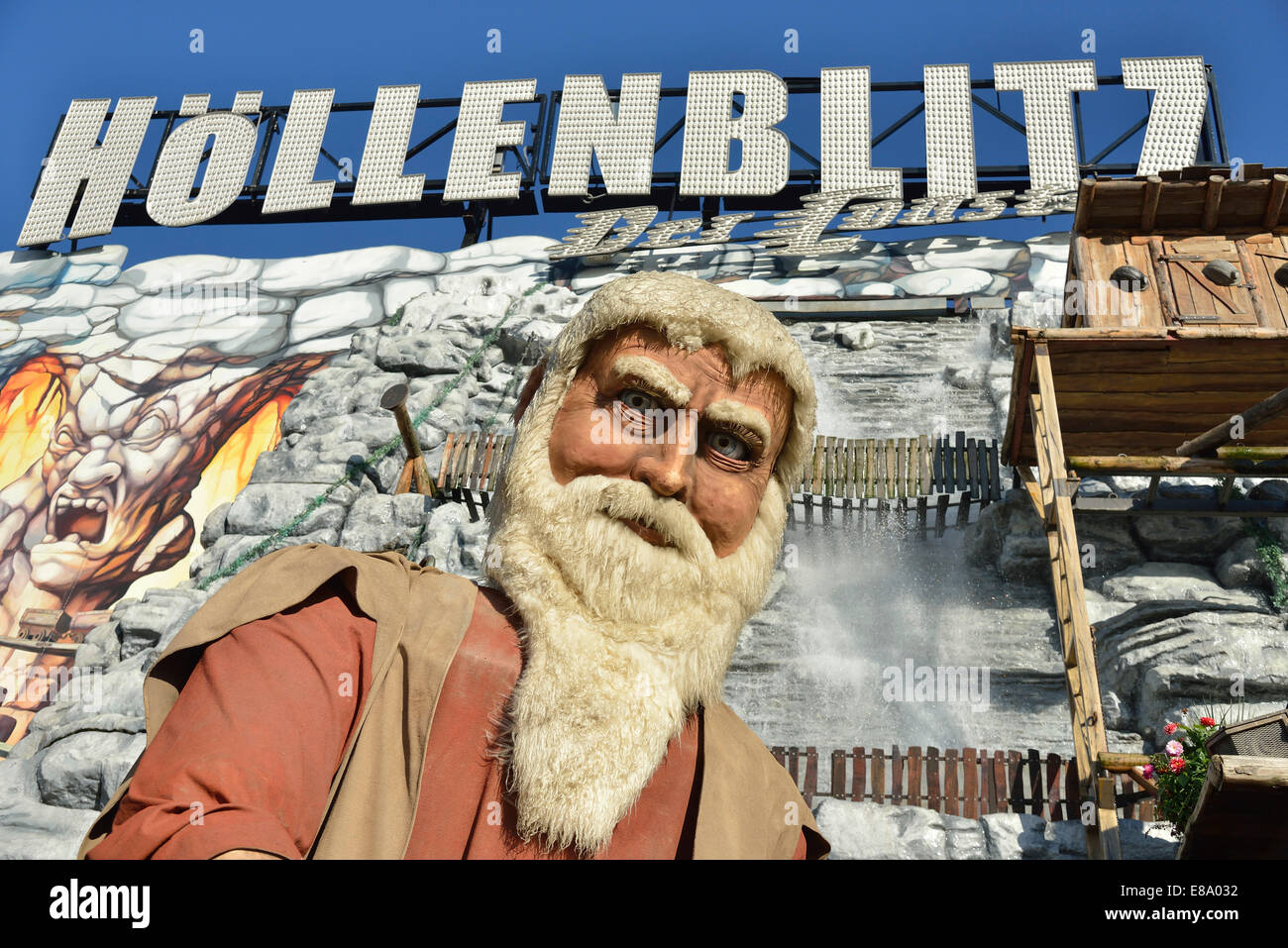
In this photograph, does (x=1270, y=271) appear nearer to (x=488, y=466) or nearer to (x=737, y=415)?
(x=737, y=415)

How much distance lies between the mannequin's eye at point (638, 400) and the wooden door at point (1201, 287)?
267 inches

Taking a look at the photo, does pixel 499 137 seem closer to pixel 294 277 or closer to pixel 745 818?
pixel 294 277

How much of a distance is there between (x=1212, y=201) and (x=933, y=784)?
5369 mm

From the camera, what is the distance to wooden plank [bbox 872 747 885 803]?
312 inches

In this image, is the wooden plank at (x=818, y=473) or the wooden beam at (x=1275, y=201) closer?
the wooden beam at (x=1275, y=201)

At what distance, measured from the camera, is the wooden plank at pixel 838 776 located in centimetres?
802

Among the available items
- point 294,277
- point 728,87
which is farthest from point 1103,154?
point 294,277

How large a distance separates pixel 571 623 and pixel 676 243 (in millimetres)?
14578

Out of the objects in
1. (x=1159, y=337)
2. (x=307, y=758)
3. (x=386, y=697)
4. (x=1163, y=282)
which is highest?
(x=1163, y=282)

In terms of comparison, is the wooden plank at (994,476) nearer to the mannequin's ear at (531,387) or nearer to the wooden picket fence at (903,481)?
the wooden picket fence at (903,481)

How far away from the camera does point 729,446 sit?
9.21 feet

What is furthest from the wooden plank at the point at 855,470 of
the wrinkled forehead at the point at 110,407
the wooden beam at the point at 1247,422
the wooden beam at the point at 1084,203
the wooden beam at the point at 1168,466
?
the wrinkled forehead at the point at 110,407

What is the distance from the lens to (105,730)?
853 centimetres

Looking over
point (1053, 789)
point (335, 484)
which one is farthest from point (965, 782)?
point (335, 484)
